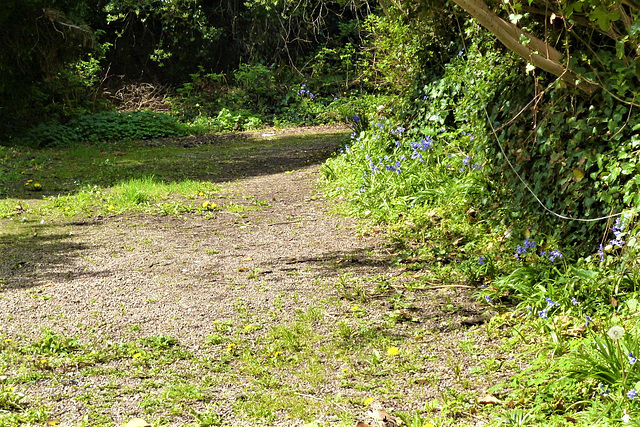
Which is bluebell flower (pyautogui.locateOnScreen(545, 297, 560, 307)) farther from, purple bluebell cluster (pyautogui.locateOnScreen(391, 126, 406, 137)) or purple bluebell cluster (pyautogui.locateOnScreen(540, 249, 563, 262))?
purple bluebell cluster (pyautogui.locateOnScreen(391, 126, 406, 137))

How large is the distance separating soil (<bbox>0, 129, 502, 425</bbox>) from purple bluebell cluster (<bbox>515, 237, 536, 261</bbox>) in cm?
41

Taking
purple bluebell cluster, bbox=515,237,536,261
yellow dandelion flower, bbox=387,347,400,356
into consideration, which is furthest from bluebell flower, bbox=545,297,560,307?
yellow dandelion flower, bbox=387,347,400,356

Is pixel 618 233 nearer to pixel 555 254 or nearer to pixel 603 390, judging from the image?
pixel 555 254

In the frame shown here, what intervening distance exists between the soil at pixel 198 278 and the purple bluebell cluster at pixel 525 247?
1.35ft

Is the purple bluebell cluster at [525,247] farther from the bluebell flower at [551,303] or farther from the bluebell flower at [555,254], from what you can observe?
the bluebell flower at [551,303]

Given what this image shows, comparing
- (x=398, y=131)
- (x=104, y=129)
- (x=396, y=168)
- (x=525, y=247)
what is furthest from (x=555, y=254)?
(x=104, y=129)

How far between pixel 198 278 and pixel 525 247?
2.28m

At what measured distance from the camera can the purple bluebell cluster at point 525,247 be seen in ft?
14.3

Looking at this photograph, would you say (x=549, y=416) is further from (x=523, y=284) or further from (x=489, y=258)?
(x=489, y=258)

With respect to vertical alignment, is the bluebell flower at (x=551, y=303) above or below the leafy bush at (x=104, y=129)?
above

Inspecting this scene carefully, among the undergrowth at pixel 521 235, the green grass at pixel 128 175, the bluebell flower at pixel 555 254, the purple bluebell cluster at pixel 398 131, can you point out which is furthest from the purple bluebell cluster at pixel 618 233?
the green grass at pixel 128 175

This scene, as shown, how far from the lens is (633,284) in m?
3.62

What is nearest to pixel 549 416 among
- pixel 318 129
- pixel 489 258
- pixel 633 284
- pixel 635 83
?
pixel 633 284

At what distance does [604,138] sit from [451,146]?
7.90 ft
